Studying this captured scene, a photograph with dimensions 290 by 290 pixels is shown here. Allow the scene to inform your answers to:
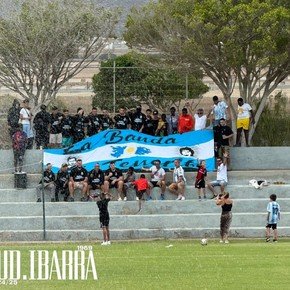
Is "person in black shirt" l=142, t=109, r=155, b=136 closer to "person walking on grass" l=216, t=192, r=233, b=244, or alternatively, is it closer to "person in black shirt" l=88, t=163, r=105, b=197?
"person in black shirt" l=88, t=163, r=105, b=197

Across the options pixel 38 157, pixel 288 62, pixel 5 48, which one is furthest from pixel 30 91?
pixel 288 62

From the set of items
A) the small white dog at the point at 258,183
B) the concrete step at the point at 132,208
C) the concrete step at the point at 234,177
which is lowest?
the concrete step at the point at 132,208

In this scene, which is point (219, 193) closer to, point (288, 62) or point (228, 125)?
point (228, 125)

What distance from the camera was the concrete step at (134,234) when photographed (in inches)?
1570

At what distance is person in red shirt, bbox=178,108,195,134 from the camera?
1736 inches

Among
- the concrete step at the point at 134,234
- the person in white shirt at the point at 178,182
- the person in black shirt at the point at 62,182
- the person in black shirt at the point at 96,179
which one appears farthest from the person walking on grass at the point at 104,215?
the person in white shirt at the point at 178,182

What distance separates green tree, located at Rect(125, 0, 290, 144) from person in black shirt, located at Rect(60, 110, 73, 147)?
14.6 ft

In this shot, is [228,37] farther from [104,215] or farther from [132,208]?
[104,215]

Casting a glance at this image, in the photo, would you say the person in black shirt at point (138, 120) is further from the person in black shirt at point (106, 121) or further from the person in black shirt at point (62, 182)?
the person in black shirt at point (62, 182)

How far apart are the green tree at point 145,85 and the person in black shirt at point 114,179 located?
5582 millimetres

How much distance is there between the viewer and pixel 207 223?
40500mm

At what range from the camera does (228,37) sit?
44344 millimetres

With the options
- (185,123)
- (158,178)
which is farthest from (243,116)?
(158,178)

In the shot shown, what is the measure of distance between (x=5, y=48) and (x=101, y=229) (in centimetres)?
1016
